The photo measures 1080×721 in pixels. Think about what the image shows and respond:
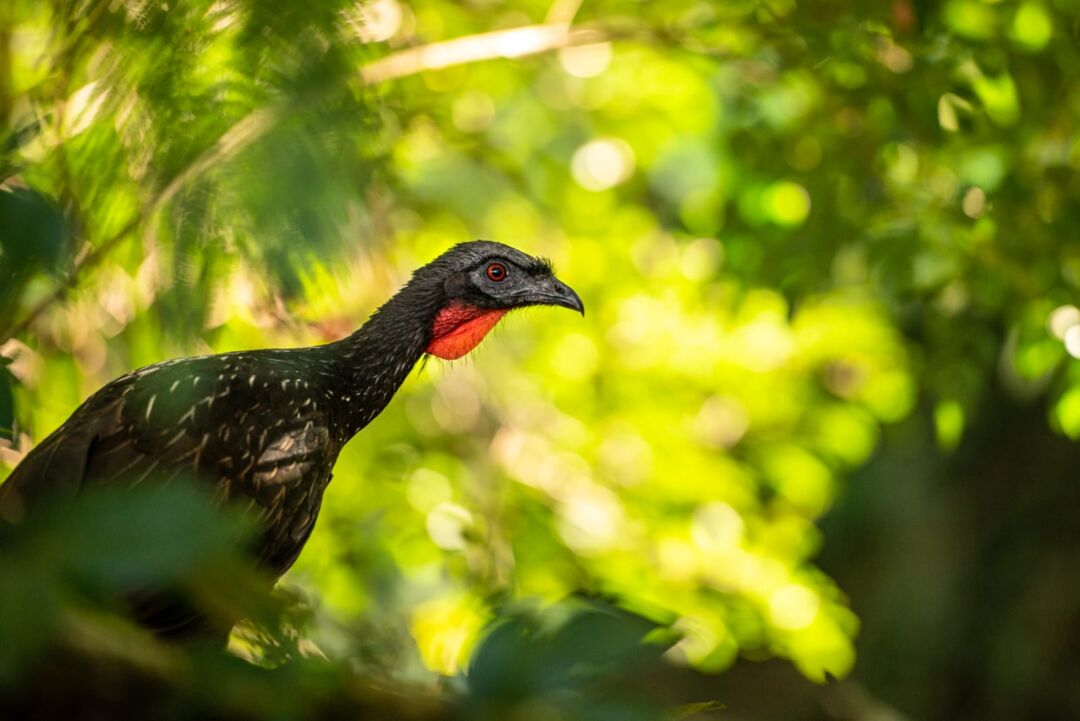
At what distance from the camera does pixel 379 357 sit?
2.91m

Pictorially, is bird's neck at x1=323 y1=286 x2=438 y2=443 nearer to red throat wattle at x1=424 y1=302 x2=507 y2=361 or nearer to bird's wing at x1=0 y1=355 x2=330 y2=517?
red throat wattle at x1=424 y1=302 x2=507 y2=361

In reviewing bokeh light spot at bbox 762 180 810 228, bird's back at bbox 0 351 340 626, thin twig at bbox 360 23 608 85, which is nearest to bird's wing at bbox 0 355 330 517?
bird's back at bbox 0 351 340 626

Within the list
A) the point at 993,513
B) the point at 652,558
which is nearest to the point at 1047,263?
the point at 652,558

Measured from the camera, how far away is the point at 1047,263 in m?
4.06

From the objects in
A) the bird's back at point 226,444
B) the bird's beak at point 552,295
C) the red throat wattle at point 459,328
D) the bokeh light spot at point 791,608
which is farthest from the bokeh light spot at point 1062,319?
the bird's back at point 226,444

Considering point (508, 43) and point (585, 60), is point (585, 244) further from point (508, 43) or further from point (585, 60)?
point (508, 43)

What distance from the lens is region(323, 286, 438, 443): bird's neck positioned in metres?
2.90

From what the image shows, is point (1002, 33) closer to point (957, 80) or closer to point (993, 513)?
point (957, 80)

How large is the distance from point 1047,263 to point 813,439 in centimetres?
182

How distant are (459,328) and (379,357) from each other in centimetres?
→ 21

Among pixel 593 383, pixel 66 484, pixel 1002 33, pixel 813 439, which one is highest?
pixel 66 484

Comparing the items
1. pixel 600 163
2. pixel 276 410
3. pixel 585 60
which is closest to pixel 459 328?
pixel 276 410

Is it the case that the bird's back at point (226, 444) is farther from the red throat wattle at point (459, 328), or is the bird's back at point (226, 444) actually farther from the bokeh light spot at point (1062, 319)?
the bokeh light spot at point (1062, 319)

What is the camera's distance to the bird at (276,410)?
2400mm
